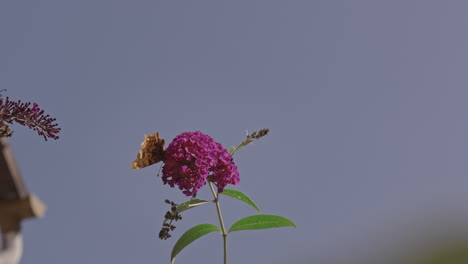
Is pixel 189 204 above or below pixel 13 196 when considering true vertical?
above

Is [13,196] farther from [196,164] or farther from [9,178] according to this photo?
[196,164]

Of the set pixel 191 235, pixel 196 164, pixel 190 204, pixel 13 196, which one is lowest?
pixel 13 196

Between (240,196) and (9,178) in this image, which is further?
(240,196)

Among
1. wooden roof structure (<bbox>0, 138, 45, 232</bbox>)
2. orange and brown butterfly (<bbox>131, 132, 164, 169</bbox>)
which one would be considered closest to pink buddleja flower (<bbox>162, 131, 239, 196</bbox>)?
orange and brown butterfly (<bbox>131, 132, 164, 169</bbox>)

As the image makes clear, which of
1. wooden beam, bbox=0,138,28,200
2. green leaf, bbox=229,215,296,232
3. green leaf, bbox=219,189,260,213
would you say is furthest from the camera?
green leaf, bbox=219,189,260,213

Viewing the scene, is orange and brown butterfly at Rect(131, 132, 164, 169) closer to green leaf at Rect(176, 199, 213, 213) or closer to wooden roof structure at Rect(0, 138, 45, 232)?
green leaf at Rect(176, 199, 213, 213)

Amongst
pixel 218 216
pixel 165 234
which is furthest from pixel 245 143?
pixel 165 234

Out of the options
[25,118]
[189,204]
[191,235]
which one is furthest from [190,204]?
[25,118]
